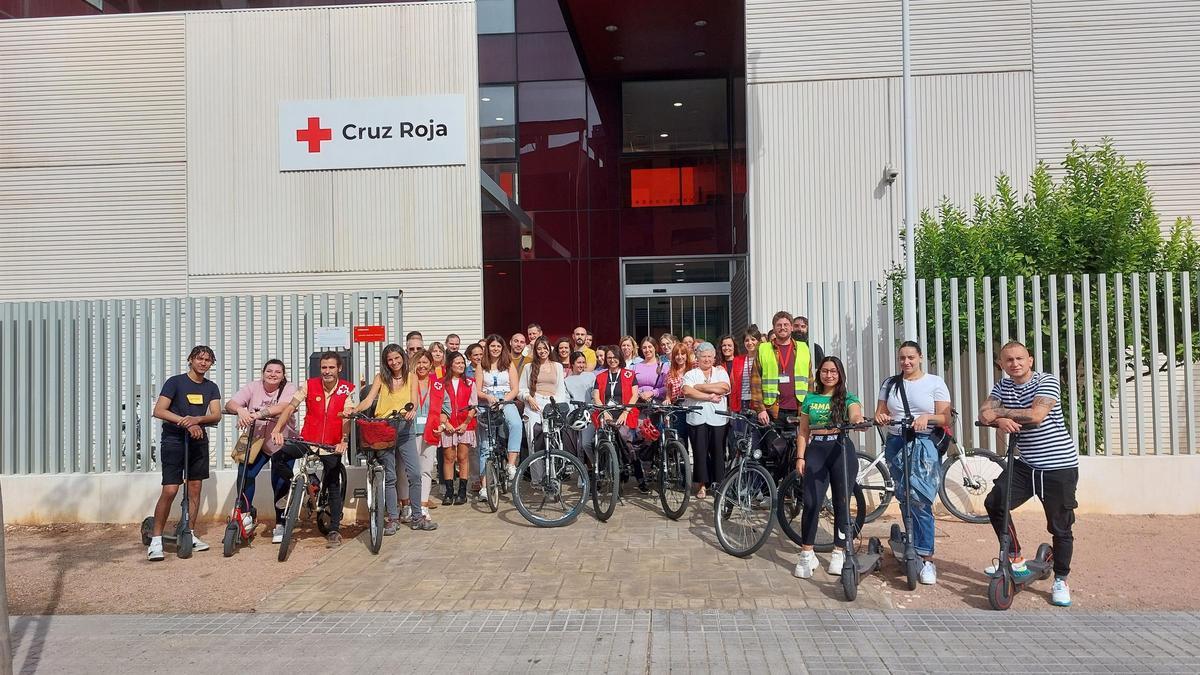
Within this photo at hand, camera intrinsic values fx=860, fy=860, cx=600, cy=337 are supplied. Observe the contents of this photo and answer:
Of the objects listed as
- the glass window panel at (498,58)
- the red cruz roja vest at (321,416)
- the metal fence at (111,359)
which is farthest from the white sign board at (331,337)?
the glass window panel at (498,58)

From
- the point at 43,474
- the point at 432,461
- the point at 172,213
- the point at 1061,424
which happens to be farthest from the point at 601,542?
the point at 172,213

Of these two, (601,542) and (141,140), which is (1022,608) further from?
(141,140)

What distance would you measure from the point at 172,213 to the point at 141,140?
1158 mm

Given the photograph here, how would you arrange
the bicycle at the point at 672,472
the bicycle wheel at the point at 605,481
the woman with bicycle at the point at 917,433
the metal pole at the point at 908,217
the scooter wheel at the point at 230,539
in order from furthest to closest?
the metal pole at the point at 908,217 → the bicycle at the point at 672,472 → the bicycle wheel at the point at 605,481 → the scooter wheel at the point at 230,539 → the woman with bicycle at the point at 917,433

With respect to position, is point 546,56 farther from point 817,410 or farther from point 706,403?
point 817,410

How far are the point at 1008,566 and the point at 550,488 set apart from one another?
3.89 metres

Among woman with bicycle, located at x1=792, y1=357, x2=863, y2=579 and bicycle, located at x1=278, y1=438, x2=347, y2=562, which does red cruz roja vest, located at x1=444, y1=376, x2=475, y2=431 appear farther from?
woman with bicycle, located at x1=792, y1=357, x2=863, y2=579

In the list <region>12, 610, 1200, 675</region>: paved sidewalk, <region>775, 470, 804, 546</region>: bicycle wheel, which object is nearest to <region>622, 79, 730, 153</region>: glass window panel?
<region>775, 470, 804, 546</region>: bicycle wheel

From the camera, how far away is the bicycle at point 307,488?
713cm

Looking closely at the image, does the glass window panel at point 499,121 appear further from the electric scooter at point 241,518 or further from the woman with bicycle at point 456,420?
the electric scooter at point 241,518

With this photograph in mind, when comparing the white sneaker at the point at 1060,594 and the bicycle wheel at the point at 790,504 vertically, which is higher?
the bicycle wheel at the point at 790,504

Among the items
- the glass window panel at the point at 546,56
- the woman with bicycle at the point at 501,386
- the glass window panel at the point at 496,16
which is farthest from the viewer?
the glass window panel at the point at 546,56

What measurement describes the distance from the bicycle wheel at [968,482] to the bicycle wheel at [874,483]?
586 mm

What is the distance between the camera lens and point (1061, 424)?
5.72m
